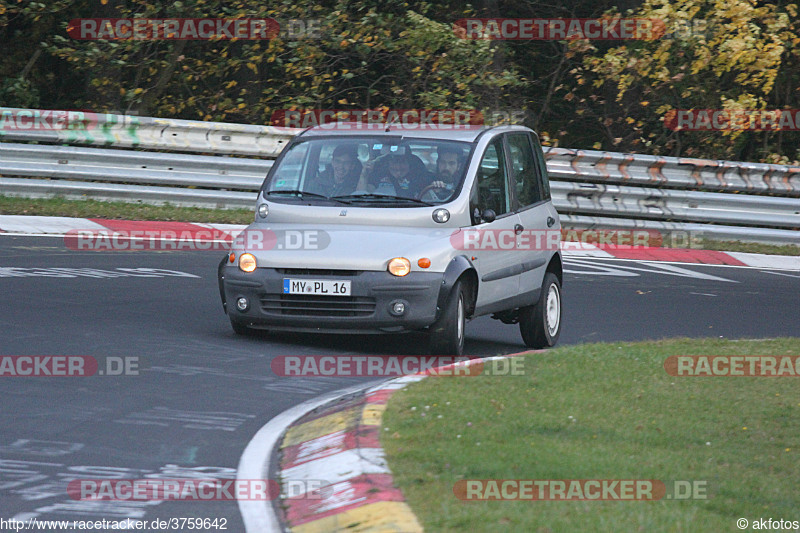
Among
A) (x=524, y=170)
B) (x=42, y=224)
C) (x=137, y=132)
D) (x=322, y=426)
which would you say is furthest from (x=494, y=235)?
(x=137, y=132)

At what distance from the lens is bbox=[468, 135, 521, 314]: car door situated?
10.2 metres

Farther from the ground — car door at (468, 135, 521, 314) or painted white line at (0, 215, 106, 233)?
Answer: car door at (468, 135, 521, 314)

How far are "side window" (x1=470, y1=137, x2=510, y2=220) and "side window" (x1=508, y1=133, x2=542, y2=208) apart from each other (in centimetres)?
17

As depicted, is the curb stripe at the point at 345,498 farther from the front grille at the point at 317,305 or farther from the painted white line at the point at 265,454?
the front grille at the point at 317,305

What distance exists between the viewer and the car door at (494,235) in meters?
10.2

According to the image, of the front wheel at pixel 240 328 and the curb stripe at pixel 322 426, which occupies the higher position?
the curb stripe at pixel 322 426

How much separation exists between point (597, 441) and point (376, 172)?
4.34m

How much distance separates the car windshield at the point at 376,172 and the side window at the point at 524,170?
69cm

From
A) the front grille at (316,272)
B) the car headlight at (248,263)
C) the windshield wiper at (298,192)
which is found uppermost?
the windshield wiper at (298,192)

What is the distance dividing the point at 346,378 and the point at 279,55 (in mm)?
14248

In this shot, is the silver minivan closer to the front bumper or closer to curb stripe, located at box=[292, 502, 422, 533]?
the front bumper

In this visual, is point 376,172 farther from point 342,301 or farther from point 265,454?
Answer: point 265,454

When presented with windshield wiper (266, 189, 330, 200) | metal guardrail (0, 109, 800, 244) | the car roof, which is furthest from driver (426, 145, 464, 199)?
metal guardrail (0, 109, 800, 244)

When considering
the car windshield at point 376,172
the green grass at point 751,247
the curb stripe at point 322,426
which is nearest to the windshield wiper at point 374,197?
the car windshield at point 376,172
